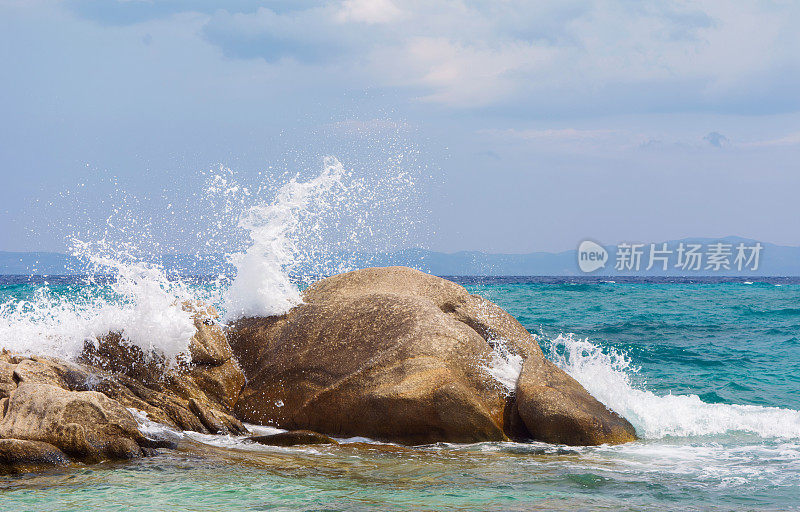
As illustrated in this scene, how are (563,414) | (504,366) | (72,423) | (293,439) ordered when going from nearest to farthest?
(72,423)
(293,439)
(563,414)
(504,366)

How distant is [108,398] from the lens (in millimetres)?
6348

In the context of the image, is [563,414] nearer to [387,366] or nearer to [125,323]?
[387,366]

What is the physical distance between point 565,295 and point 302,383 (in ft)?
83.9

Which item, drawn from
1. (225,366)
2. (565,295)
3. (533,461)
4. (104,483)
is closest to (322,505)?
(104,483)

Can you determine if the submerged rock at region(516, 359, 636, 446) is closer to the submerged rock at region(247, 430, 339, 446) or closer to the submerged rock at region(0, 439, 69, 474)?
the submerged rock at region(247, 430, 339, 446)

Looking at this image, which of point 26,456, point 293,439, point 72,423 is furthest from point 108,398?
point 293,439

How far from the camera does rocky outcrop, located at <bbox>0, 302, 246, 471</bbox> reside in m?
5.79

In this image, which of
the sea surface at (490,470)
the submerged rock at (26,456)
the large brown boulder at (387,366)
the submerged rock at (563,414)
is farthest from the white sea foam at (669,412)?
the submerged rock at (26,456)

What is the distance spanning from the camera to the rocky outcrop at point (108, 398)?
19.0 ft

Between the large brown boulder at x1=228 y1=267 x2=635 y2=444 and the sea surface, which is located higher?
the large brown boulder at x1=228 y1=267 x2=635 y2=444

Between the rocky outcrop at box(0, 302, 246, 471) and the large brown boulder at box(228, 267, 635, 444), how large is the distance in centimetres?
43

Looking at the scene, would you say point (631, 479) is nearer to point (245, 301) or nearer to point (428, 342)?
point (428, 342)

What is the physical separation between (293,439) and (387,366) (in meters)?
1.26

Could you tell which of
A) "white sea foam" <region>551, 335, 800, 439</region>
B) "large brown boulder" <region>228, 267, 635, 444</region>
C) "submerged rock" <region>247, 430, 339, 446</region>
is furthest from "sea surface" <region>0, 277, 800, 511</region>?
"large brown boulder" <region>228, 267, 635, 444</region>
